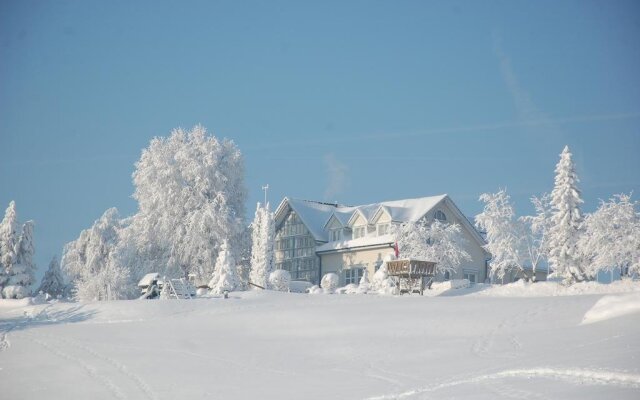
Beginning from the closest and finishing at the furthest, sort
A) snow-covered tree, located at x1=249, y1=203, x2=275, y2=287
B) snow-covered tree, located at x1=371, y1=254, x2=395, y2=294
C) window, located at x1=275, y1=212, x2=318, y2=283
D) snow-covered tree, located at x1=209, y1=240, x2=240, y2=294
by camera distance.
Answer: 1. snow-covered tree, located at x1=209, y1=240, x2=240, y2=294
2. snow-covered tree, located at x1=371, y1=254, x2=395, y2=294
3. snow-covered tree, located at x1=249, y1=203, x2=275, y2=287
4. window, located at x1=275, y1=212, x2=318, y2=283

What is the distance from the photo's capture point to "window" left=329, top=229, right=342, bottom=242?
203ft

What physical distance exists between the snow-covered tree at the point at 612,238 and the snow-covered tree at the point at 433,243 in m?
11.4

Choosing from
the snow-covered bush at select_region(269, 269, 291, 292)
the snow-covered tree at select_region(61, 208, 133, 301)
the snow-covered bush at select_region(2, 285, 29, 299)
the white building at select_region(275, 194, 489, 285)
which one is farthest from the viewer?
the snow-covered tree at select_region(61, 208, 133, 301)

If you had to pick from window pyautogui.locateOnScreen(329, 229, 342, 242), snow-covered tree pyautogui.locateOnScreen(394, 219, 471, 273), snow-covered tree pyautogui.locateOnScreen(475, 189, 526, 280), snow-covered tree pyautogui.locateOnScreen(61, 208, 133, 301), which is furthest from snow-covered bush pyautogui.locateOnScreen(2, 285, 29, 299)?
snow-covered tree pyautogui.locateOnScreen(475, 189, 526, 280)

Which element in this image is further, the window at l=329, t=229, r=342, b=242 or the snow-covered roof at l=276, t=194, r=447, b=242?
the window at l=329, t=229, r=342, b=242

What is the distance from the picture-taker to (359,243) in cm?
5847

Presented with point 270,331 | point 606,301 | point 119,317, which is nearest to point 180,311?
point 119,317

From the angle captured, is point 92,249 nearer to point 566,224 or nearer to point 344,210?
point 344,210

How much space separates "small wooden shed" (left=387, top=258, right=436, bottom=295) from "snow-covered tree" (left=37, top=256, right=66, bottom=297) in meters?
40.8

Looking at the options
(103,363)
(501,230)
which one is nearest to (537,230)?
(501,230)

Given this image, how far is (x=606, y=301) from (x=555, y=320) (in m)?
1.85

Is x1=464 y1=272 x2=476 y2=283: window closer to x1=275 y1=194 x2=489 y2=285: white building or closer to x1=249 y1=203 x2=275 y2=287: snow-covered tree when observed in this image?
x1=275 y1=194 x2=489 y2=285: white building

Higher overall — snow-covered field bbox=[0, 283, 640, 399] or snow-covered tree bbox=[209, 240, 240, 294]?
snow-covered tree bbox=[209, 240, 240, 294]

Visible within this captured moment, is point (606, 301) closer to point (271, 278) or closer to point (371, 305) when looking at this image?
point (371, 305)
